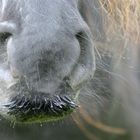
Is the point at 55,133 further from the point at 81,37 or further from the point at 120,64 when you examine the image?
the point at 81,37

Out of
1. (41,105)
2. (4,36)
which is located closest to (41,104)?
(41,105)

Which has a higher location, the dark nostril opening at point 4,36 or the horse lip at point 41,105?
the dark nostril opening at point 4,36

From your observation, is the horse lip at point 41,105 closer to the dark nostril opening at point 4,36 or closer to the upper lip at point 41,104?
the upper lip at point 41,104

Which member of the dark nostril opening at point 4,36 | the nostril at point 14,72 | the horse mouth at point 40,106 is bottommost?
the horse mouth at point 40,106

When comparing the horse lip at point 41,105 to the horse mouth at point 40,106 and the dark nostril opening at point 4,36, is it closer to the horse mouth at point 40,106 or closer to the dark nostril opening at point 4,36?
the horse mouth at point 40,106

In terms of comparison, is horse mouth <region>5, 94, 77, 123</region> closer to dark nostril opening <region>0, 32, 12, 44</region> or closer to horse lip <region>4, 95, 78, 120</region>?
horse lip <region>4, 95, 78, 120</region>

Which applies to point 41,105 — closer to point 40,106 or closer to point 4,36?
point 40,106

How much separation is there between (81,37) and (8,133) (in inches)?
29.2

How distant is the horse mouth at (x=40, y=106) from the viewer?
108 cm

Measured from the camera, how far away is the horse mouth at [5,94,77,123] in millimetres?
1075

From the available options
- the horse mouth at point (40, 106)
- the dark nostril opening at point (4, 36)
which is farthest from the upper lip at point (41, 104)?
the dark nostril opening at point (4, 36)

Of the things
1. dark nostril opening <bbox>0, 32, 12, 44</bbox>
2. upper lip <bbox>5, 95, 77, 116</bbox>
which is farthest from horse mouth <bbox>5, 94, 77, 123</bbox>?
dark nostril opening <bbox>0, 32, 12, 44</bbox>

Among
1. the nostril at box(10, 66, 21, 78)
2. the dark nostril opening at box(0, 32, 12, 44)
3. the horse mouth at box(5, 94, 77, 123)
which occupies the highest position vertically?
the dark nostril opening at box(0, 32, 12, 44)

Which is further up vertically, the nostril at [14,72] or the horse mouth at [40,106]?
the nostril at [14,72]
